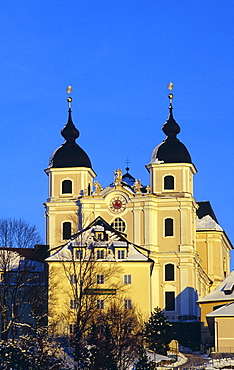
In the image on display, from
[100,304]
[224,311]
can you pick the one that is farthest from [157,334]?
[100,304]

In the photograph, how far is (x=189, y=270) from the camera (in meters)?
90.8

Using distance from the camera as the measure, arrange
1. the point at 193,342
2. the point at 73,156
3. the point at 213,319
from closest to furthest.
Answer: the point at 213,319, the point at 193,342, the point at 73,156

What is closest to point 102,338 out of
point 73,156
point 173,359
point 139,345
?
point 139,345

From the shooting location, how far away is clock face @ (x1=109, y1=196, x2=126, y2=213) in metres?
92.8

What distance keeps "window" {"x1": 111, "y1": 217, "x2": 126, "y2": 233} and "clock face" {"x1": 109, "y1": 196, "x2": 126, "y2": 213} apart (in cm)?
79

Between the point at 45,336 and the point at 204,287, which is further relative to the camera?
the point at 204,287

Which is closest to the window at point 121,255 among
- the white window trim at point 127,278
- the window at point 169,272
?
the white window trim at point 127,278

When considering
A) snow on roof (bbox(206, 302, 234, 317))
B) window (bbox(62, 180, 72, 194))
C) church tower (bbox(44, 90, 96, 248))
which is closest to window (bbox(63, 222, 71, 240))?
church tower (bbox(44, 90, 96, 248))

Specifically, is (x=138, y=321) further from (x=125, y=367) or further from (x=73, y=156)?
(x=73, y=156)

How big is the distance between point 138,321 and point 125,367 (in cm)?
1326

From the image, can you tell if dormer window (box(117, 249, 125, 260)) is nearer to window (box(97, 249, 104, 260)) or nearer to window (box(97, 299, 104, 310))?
window (box(97, 249, 104, 260))

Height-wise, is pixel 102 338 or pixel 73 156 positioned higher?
pixel 73 156

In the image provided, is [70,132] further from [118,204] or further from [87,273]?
[87,273]

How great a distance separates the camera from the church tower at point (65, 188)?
93812mm
